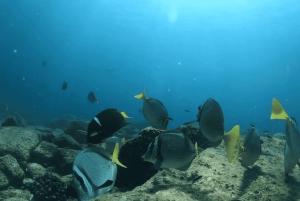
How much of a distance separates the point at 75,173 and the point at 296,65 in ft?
341

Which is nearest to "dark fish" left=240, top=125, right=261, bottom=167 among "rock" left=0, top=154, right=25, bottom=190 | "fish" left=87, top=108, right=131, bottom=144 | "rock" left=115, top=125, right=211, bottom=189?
"rock" left=115, top=125, right=211, bottom=189

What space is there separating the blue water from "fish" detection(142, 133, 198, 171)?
27349mm

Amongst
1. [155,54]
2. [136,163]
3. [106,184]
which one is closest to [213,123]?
[106,184]

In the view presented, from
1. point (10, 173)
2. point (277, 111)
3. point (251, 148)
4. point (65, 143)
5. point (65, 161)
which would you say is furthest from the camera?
point (65, 143)

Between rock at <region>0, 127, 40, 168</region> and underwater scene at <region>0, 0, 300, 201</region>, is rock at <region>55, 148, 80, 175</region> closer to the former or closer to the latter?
underwater scene at <region>0, 0, 300, 201</region>

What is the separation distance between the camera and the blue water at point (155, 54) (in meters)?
62.8

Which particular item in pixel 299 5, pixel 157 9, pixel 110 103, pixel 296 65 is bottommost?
pixel 110 103

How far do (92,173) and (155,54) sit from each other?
390ft

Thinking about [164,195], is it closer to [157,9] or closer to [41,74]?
[157,9]

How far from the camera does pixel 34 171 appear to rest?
5.44 metres

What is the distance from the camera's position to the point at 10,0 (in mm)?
57219

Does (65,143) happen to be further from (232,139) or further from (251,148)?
(232,139)

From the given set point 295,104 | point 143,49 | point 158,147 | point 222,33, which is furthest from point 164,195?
point 143,49

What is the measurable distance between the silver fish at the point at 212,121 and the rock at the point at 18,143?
5.15 meters
